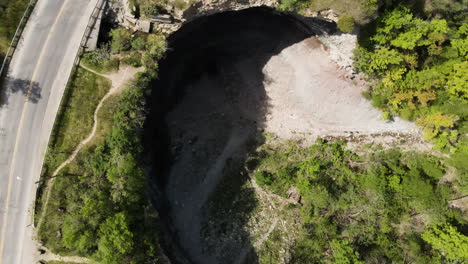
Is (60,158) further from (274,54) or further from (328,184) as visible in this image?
(328,184)

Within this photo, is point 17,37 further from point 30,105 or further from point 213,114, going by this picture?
point 213,114

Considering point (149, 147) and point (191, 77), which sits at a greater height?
point (191, 77)

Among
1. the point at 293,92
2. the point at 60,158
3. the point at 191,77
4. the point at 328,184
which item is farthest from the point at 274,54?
the point at 60,158

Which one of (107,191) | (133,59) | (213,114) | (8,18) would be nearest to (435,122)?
(213,114)

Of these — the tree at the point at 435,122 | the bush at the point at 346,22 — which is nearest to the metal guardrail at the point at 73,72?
the bush at the point at 346,22

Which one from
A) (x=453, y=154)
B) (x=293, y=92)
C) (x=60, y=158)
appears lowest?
(x=60, y=158)
